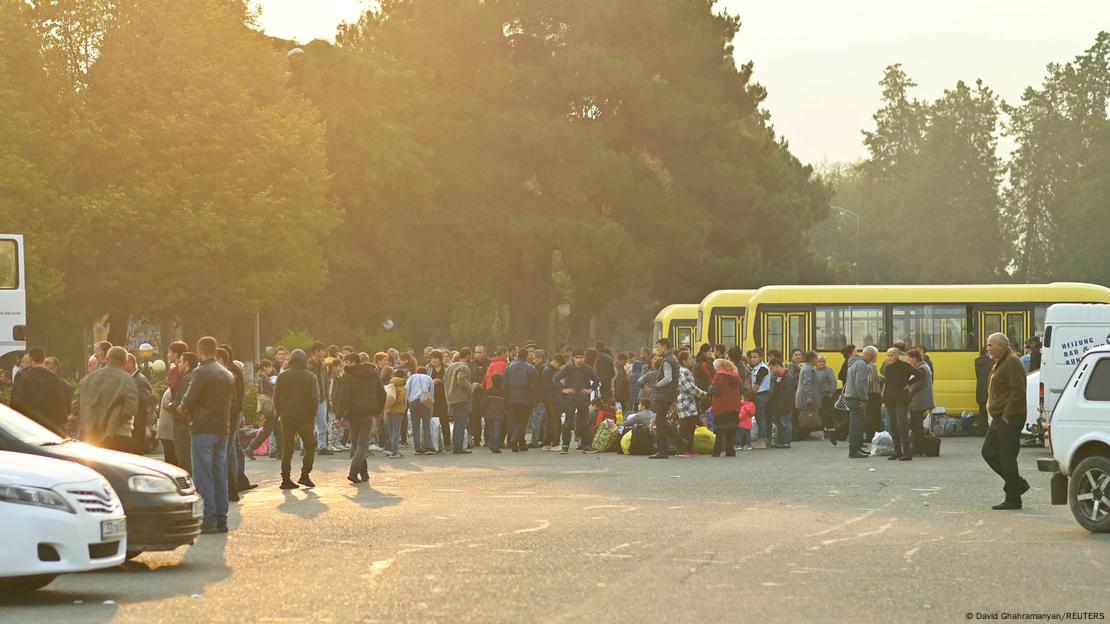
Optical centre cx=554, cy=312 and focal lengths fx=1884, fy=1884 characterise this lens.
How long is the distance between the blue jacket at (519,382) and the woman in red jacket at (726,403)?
373 cm

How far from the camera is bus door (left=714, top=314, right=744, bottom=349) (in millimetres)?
46125

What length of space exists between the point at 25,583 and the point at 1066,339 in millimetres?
19961

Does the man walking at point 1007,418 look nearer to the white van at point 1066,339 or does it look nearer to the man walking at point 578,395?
the white van at point 1066,339

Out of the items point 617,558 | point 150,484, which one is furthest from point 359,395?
point 617,558

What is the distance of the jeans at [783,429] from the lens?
104 feet

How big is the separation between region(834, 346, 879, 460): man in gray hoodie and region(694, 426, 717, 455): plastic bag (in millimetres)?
2273

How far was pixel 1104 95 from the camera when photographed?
109m

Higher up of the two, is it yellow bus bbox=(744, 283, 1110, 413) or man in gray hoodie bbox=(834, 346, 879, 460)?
yellow bus bbox=(744, 283, 1110, 413)

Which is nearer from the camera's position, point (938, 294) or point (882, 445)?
point (882, 445)

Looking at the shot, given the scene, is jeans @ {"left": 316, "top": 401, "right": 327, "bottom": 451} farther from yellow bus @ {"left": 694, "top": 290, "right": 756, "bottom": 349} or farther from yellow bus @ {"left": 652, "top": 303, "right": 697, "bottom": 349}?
yellow bus @ {"left": 652, "top": 303, "right": 697, "bottom": 349}

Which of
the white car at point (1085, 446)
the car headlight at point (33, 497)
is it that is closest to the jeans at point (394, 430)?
the white car at point (1085, 446)

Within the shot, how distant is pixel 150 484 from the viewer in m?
13.5

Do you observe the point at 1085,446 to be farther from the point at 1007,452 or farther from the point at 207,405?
the point at 207,405

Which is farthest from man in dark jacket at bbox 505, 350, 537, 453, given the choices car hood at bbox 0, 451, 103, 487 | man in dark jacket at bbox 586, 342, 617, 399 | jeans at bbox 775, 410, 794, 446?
car hood at bbox 0, 451, 103, 487
